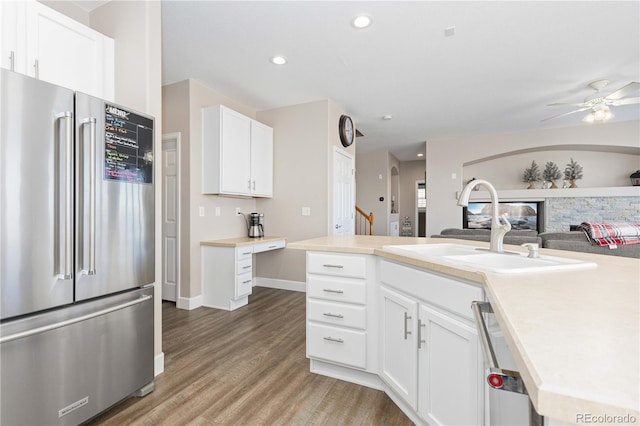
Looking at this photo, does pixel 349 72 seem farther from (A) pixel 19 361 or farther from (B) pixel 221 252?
(A) pixel 19 361

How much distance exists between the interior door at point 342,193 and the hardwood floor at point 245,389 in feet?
6.34

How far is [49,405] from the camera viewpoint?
52.4 inches

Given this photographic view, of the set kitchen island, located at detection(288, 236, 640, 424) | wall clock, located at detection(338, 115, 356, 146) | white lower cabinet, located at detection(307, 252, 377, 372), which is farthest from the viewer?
wall clock, located at detection(338, 115, 356, 146)

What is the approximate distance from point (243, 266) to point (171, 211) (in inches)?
44.0

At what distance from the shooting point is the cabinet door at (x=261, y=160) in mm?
4055

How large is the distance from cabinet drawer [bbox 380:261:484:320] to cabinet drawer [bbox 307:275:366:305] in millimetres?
222

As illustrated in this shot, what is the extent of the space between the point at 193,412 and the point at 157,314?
68cm

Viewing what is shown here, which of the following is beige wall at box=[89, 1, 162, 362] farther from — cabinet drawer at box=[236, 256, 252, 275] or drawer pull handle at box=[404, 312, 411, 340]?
drawer pull handle at box=[404, 312, 411, 340]

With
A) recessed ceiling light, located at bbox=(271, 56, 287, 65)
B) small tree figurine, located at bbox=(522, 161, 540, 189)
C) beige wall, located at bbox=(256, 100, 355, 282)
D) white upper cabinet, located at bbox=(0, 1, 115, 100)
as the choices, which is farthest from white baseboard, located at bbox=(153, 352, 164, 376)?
small tree figurine, located at bbox=(522, 161, 540, 189)

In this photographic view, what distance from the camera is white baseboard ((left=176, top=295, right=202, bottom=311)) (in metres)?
3.44

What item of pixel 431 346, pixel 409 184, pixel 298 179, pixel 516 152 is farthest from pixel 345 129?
pixel 409 184

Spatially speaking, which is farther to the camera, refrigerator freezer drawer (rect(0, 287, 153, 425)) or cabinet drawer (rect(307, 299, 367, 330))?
cabinet drawer (rect(307, 299, 367, 330))

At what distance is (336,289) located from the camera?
1.96 meters

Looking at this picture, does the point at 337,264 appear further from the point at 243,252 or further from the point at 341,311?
the point at 243,252
